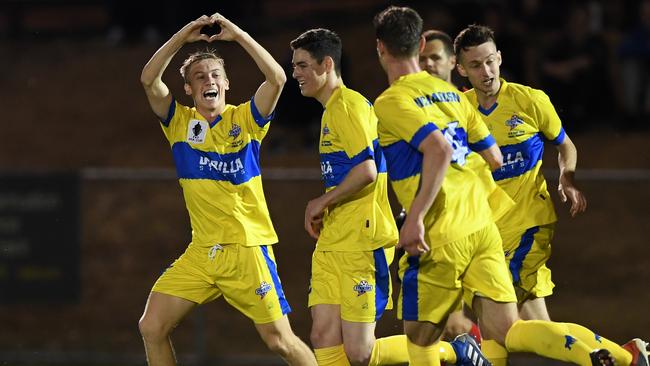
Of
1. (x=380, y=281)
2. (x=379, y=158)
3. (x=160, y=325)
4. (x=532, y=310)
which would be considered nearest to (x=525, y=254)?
(x=532, y=310)

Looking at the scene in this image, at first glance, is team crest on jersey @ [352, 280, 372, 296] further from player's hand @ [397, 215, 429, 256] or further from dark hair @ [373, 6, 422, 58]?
dark hair @ [373, 6, 422, 58]

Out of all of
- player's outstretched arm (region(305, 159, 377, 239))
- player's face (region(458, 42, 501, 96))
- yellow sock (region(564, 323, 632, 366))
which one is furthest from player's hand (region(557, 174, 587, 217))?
player's outstretched arm (region(305, 159, 377, 239))

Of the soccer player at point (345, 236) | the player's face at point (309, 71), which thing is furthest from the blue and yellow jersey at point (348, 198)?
the player's face at point (309, 71)

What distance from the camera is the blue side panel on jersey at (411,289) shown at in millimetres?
7414

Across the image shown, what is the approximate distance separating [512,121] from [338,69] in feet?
3.78

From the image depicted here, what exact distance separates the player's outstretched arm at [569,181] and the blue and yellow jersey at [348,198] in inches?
45.7

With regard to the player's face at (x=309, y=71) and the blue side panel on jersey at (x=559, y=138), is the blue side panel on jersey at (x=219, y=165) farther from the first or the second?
the blue side panel on jersey at (x=559, y=138)

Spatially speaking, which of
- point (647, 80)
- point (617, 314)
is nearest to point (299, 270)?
point (617, 314)

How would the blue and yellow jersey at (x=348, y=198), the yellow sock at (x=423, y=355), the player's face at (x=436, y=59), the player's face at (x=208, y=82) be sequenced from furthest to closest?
the player's face at (x=436, y=59), the player's face at (x=208, y=82), the blue and yellow jersey at (x=348, y=198), the yellow sock at (x=423, y=355)

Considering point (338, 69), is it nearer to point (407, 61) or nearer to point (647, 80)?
point (407, 61)

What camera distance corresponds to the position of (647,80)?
15.9 metres

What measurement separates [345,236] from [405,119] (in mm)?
1195

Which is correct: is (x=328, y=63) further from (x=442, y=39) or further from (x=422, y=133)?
(x=422, y=133)

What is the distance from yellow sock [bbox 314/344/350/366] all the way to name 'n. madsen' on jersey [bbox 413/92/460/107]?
1.72 m
